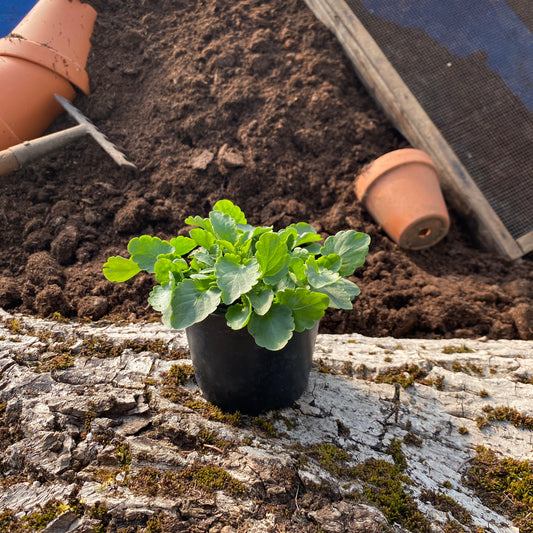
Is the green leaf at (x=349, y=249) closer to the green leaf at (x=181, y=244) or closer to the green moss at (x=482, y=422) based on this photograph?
the green leaf at (x=181, y=244)

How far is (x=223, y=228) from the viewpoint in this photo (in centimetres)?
149

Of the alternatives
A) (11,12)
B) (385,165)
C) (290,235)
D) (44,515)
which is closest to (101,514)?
(44,515)

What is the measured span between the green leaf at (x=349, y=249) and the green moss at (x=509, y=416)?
0.76 m

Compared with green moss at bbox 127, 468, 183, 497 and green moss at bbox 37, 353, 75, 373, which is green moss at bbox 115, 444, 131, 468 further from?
green moss at bbox 37, 353, 75, 373

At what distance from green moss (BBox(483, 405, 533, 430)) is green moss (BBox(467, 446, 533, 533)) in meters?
0.17

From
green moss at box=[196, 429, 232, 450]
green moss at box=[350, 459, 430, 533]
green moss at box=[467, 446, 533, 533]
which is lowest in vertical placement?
green moss at box=[467, 446, 533, 533]

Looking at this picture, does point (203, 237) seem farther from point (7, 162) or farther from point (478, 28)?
point (478, 28)

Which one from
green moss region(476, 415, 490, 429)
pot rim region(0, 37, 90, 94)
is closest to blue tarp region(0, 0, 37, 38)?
pot rim region(0, 37, 90, 94)

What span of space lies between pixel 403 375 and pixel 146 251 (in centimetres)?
108

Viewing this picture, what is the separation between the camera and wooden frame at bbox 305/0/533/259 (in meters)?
2.99

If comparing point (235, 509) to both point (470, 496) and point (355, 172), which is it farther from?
point (355, 172)

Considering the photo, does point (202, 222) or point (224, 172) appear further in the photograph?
point (224, 172)

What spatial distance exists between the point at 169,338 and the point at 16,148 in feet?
6.28

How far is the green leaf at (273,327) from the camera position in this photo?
4.20 feet
